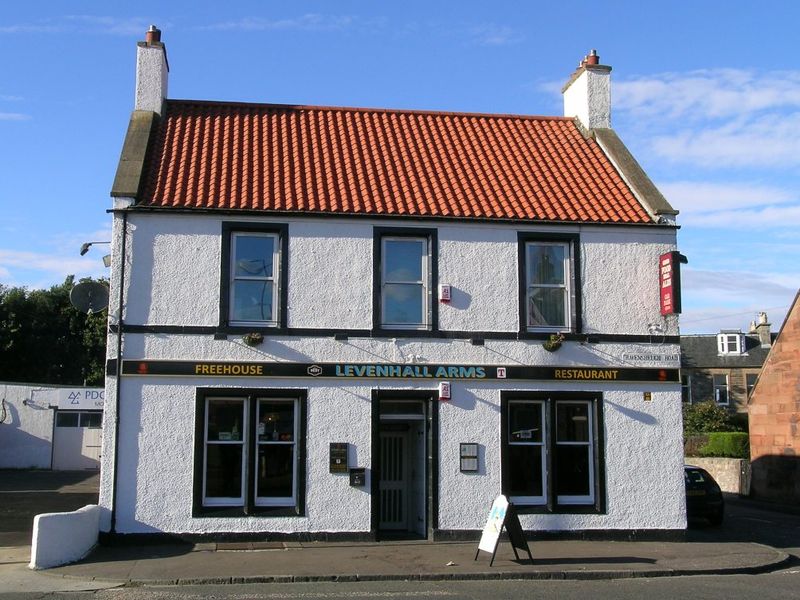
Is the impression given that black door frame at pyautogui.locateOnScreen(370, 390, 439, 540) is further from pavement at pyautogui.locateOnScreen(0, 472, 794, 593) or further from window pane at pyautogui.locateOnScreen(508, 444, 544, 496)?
window pane at pyautogui.locateOnScreen(508, 444, 544, 496)

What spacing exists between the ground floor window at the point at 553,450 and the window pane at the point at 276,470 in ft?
12.6

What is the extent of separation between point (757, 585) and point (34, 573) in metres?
10.1

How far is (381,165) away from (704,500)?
36.2 feet

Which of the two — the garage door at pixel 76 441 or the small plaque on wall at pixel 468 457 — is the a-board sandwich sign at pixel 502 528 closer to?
the small plaque on wall at pixel 468 457

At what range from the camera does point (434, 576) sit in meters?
12.4

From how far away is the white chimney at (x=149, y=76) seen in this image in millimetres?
18078

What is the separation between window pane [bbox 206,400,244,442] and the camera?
50.3 ft

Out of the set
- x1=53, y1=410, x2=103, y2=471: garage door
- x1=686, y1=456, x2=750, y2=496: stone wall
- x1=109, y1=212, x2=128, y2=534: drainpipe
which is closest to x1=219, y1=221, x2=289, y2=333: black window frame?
x1=109, y1=212, x2=128, y2=534: drainpipe

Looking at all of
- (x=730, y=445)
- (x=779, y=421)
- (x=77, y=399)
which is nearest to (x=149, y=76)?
(x=779, y=421)

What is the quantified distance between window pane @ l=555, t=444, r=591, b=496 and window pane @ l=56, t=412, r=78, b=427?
28.6 m

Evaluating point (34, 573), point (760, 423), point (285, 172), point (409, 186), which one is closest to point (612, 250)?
point (409, 186)

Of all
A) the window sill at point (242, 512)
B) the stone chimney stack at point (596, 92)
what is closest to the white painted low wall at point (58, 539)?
the window sill at point (242, 512)

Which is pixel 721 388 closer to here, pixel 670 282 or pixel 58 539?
pixel 670 282

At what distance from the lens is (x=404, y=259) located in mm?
16172
